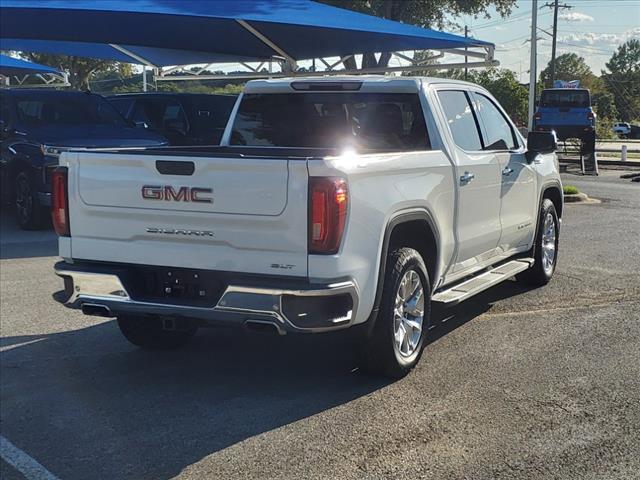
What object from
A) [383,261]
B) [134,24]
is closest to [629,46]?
[134,24]

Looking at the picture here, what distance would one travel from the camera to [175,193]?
14.9ft

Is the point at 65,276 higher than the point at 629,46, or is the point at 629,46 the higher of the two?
the point at 629,46

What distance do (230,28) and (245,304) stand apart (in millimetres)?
10294

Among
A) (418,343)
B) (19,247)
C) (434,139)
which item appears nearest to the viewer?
(418,343)

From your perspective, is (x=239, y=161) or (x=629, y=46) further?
(x=629, y=46)

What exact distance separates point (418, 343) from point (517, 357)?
0.80 meters

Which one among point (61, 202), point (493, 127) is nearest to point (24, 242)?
point (61, 202)

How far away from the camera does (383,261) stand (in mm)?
4711

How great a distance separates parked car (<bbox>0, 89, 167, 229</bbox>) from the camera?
1092 centimetres

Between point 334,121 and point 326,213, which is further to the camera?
point 334,121

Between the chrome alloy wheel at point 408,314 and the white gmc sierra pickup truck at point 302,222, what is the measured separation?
13 millimetres

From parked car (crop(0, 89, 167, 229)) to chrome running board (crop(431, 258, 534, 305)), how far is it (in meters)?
6.30

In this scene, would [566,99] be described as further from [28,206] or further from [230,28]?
[28,206]

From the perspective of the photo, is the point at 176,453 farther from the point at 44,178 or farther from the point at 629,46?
the point at 629,46
